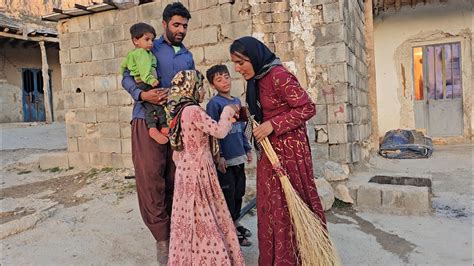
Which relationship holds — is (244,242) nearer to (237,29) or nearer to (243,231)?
(243,231)

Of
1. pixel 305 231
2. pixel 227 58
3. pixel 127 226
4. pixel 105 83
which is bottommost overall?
pixel 127 226

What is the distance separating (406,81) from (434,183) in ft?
15.3

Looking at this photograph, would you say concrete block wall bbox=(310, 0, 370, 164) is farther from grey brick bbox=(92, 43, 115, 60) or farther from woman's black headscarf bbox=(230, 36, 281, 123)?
grey brick bbox=(92, 43, 115, 60)

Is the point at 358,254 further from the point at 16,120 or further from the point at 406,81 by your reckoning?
the point at 16,120

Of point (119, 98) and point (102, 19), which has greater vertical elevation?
point (102, 19)

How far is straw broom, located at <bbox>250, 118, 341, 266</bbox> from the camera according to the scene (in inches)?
77.7

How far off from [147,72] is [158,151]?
52 cm

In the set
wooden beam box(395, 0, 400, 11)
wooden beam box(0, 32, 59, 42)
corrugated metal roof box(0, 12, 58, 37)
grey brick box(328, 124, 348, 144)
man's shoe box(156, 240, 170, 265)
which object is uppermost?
corrugated metal roof box(0, 12, 58, 37)

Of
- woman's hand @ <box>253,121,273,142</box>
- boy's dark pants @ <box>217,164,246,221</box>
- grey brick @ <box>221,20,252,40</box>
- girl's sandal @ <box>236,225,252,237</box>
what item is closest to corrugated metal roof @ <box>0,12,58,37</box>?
grey brick @ <box>221,20,252,40</box>

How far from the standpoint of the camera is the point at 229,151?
9.50 ft

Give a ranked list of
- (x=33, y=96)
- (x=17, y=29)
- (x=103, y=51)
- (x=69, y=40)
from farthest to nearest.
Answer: (x=33, y=96), (x=17, y=29), (x=69, y=40), (x=103, y=51)

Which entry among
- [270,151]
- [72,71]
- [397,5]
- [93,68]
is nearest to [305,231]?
[270,151]

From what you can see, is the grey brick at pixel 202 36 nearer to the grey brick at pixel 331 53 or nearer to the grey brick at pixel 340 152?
the grey brick at pixel 331 53

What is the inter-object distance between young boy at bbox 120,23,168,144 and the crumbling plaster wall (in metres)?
7.67
